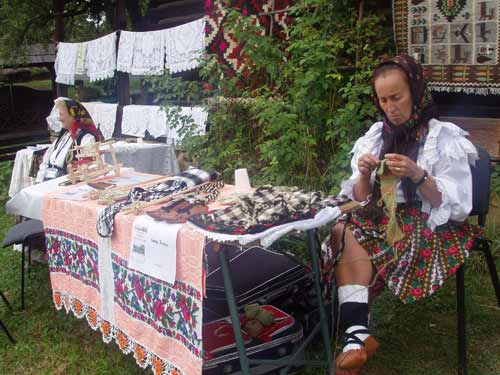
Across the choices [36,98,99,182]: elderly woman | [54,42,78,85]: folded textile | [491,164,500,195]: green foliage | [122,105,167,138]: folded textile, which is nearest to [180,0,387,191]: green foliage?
[491,164,500,195]: green foliage

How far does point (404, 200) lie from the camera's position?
2.36m

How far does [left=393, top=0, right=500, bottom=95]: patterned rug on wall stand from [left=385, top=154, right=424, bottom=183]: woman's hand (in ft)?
5.89

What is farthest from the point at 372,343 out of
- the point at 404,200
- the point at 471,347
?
the point at 471,347

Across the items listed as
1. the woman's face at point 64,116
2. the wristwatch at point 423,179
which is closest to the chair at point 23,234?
the woman's face at point 64,116

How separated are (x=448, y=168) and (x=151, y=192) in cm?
136

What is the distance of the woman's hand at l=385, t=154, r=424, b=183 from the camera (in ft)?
6.81

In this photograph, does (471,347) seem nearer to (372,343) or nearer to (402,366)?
(402,366)

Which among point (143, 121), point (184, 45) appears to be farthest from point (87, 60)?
point (184, 45)

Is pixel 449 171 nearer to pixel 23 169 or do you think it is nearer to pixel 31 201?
pixel 31 201

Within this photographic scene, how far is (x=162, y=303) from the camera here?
228 cm

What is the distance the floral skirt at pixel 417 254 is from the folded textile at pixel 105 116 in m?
5.88

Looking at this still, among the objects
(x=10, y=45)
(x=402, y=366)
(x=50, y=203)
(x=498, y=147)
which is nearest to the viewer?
(x=402, y=366)

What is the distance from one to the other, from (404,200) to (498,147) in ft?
7.39

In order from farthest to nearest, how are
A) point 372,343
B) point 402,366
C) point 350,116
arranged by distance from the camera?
point 350,116 → point 402,366 → point 372,343
